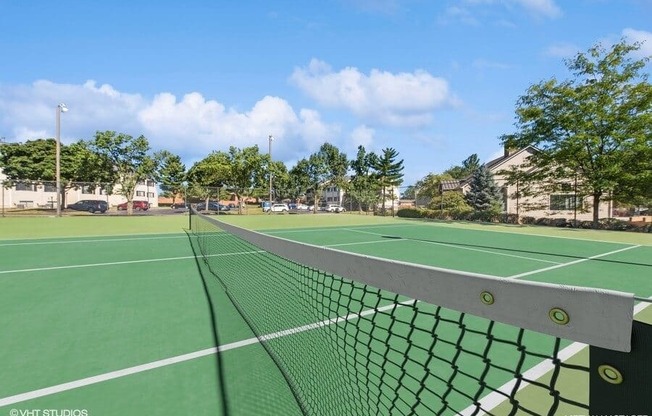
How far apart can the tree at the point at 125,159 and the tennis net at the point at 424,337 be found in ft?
87.5

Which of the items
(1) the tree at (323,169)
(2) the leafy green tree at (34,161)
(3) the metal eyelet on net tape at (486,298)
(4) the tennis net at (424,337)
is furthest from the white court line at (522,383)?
(1) the tree at (323,169)

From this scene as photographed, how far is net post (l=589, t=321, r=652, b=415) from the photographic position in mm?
701

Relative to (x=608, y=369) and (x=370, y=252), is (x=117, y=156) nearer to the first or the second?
(x=370, y=252)

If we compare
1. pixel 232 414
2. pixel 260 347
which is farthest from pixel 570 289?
pixel 260 347

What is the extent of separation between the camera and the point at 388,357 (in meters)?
3.44

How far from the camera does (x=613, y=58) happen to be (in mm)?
19469

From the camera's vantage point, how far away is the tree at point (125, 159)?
2769 cm

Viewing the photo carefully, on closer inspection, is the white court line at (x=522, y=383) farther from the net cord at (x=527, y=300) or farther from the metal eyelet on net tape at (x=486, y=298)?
the metal eyelet on net tape at (x=486, y=298)

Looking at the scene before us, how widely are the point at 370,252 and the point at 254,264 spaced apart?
13.0 feet

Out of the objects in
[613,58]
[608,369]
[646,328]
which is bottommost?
[608,369]

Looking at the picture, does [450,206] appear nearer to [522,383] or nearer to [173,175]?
[522,383]

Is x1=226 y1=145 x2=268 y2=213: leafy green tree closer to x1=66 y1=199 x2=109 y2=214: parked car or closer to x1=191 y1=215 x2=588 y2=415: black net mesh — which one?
x1=66 y1=199 x2=109 y2=214: parked car

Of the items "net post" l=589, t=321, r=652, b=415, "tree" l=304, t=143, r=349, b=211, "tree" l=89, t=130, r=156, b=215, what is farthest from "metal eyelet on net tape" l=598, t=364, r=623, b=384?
"tree" l=304, t=143, r=349, b=211

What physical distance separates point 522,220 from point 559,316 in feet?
86.6
